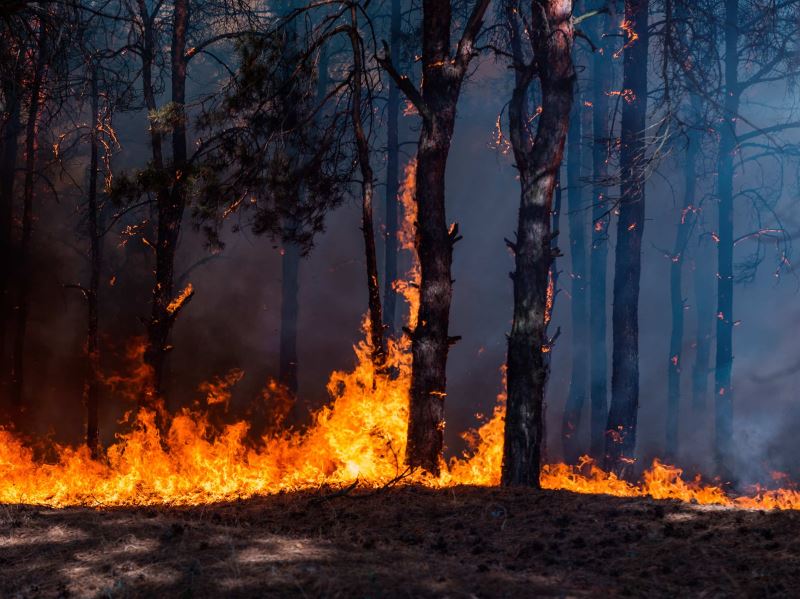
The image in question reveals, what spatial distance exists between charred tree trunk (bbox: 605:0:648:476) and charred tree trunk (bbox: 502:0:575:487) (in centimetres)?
468

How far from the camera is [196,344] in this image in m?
28.5

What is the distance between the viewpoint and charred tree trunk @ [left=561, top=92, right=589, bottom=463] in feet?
72.2

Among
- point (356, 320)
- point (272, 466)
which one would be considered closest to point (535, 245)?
point (272, 466)

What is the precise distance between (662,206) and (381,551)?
37012 mm

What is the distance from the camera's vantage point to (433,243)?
37.4 feet

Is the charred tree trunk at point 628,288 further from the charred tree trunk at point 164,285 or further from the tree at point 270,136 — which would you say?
the charred tree trunk at point 164,285

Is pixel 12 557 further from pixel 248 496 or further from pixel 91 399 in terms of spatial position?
pixel 91 399

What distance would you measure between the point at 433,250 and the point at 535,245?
4.52ft

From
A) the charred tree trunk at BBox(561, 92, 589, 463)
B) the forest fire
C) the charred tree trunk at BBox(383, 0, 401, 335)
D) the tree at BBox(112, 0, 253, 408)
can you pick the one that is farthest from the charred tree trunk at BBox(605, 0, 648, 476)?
the tree at BBox(112, 0, 253, 408)

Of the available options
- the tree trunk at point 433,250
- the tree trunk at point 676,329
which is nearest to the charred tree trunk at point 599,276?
the tree trunk at point 676,329

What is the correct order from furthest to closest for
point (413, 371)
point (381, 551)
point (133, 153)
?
point (133, 153), point (413, 371), point (381, 551)

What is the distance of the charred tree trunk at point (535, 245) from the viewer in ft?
34.8

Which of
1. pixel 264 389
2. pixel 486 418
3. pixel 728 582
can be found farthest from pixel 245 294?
pixel 728 582

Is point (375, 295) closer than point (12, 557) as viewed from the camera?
No
